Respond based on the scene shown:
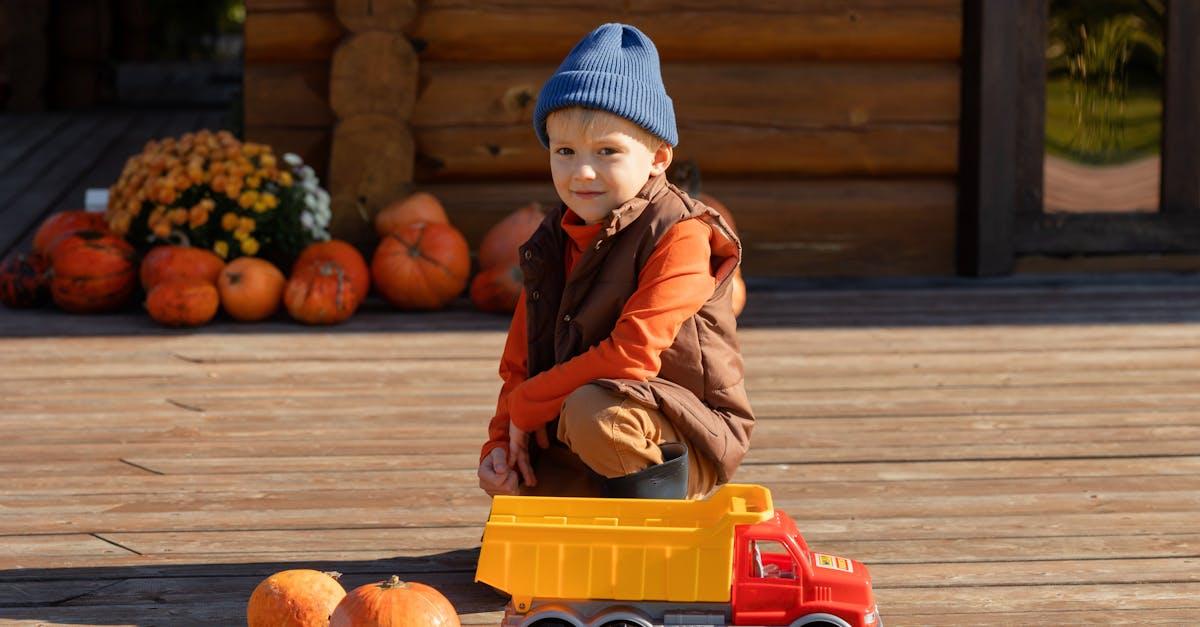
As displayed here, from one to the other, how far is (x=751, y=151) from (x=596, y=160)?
390 centimetres

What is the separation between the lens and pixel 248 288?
5.54 metres

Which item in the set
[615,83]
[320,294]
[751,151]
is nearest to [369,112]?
[320,294]

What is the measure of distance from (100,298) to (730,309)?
3.51 metres

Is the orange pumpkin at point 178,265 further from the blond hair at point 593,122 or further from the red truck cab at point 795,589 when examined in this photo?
the red truck cab at point 795,589

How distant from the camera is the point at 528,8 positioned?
6.34 m

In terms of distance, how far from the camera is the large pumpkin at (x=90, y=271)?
5652 millimetres

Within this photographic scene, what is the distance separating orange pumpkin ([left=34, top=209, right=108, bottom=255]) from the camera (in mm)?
5863

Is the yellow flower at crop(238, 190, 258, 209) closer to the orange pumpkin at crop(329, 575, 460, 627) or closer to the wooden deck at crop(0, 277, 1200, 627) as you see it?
the wooden deck at crop(0, 277, 1200, 627)

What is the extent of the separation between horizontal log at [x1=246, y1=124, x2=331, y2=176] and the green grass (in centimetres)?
Result: 303

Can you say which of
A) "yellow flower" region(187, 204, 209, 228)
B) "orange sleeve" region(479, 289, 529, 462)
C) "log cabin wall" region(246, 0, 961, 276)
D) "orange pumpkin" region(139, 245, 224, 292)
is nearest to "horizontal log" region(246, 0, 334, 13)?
"log cabin wall" region(246, 0, 961, 276)

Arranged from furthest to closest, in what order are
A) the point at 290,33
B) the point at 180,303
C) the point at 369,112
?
1. the point at 290,33
2. the point at 369,112
3. the point at 180,303

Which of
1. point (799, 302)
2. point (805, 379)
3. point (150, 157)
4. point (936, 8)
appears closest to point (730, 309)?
point (805, 379)

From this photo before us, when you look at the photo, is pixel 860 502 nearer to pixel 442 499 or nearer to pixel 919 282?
pixel 442 499

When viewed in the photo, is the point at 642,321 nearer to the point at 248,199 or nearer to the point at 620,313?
the point at 620,313
